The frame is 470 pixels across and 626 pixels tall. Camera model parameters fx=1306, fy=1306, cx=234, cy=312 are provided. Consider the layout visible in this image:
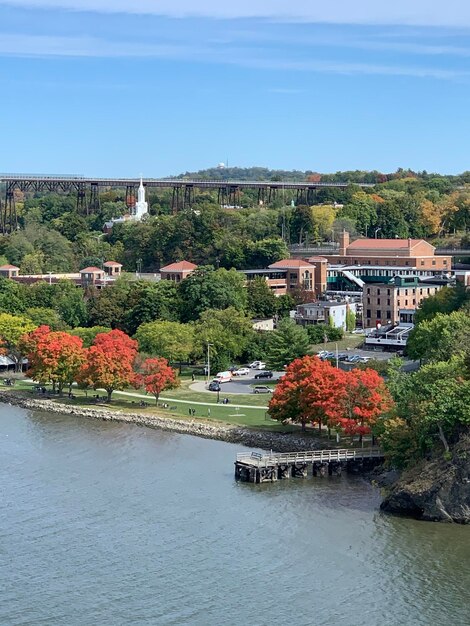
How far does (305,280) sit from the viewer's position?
73.5 meters

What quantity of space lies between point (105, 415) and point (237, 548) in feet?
55.6

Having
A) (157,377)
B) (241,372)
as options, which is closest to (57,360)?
(157,377)

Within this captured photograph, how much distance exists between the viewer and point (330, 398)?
1554 inches

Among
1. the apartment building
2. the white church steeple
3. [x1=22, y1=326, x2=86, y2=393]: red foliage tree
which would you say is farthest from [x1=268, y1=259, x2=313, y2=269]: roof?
the white church steeple

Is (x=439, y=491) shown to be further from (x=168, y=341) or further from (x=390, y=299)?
(x=390, y=299)

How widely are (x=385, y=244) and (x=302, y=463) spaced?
1637 inches

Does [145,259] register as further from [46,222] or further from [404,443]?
[404,443]

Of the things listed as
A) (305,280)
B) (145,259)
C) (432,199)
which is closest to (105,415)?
(305,280)

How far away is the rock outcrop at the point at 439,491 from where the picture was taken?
32.0 metres

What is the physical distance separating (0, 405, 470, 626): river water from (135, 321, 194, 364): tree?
1386 cm

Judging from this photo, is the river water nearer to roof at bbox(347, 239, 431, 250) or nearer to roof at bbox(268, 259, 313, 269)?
roof at bbox(268, 259, 313, 269)

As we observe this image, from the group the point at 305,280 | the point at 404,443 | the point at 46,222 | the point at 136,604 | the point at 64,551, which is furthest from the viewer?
the point at 46,222

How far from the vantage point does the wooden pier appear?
36.6 meters

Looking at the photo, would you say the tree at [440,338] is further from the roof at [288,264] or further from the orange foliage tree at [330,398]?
the roof at [288,264]
